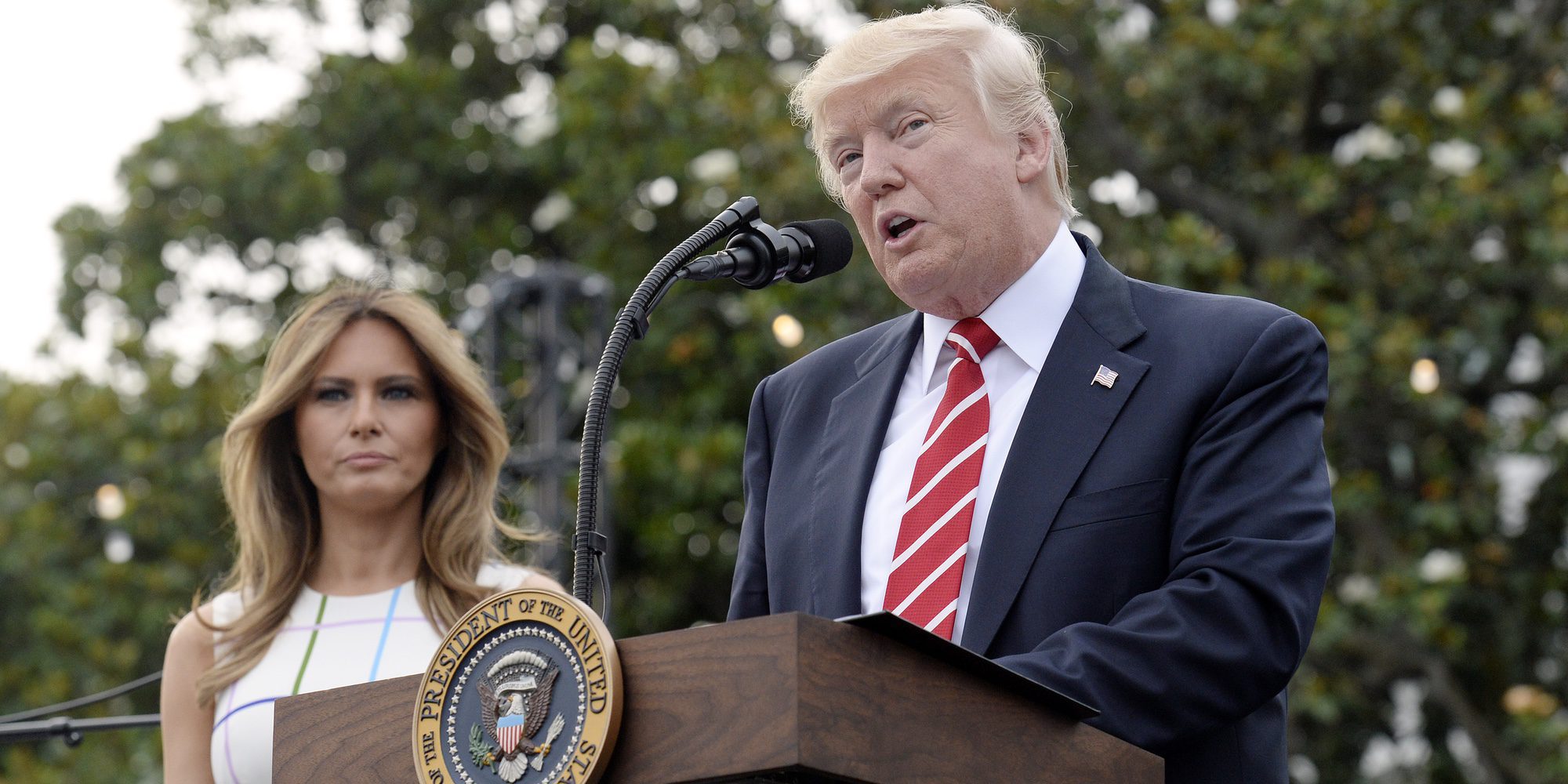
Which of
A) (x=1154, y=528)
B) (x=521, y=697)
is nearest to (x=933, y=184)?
(x=1154, y=528)

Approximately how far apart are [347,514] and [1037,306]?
1681 mm

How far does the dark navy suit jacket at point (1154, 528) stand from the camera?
80.4 inches

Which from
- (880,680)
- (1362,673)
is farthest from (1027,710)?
(1362,673)

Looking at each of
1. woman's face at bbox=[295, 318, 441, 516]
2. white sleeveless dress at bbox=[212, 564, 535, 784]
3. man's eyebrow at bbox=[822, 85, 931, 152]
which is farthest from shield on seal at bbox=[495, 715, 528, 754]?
woman's face at bbox=[295, 318, 441, 516]

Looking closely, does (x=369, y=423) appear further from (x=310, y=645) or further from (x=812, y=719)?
(x=812, y=719)

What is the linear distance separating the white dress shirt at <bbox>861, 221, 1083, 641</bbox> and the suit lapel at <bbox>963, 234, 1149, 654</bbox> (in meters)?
0.03

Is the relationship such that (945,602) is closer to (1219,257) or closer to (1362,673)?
(1219,257)

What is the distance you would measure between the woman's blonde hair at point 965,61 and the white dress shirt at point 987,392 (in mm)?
184

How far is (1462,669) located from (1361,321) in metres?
Result: 2.15

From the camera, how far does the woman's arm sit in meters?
3.38

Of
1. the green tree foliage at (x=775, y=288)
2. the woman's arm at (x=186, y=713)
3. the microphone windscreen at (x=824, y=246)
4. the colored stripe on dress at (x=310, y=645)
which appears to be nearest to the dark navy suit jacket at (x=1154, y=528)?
the microphone windscreen at (x=824, y=246)

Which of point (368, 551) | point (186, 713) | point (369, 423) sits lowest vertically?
point (186, 713)

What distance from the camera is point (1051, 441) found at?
2328 mm

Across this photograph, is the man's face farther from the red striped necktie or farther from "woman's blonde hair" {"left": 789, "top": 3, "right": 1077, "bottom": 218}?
the red striped necktie
